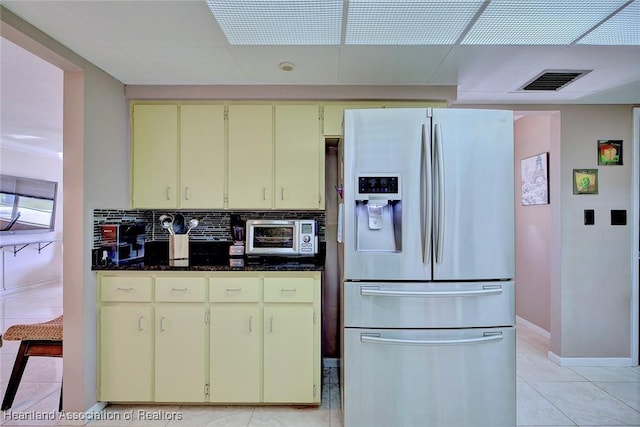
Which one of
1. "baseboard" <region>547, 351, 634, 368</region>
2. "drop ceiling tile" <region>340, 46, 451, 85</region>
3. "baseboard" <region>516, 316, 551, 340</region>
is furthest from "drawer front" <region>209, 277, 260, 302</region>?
"baseboard" <region>516, 316, 551, 340</region>

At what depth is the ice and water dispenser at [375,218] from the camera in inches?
75.6

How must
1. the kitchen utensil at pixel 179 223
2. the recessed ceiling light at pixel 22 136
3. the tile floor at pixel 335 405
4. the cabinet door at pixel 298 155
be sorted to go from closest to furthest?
the tile floor at pixel 335 405 → the cabinet door at pixel 298 155 → the kitchen utensil at pixel 179 223 → the recessed ceiling light at pixel 22 136

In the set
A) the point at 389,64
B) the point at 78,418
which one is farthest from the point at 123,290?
the point at 389,64

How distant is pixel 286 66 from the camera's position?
7.36ft

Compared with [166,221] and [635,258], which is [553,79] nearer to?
[635,258]

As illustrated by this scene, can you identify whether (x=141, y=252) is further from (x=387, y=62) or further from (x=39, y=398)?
(x=387, y=62)

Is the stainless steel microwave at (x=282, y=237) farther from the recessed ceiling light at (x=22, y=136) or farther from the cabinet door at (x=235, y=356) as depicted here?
the recessed ceiling light at (x=22, y=136)

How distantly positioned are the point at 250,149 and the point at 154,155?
2.46 ft

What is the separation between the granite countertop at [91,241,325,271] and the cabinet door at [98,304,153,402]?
11.0 inches

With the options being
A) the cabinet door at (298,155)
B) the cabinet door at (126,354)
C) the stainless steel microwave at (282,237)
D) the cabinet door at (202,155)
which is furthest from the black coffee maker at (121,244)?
the cabinet door at (298,155)

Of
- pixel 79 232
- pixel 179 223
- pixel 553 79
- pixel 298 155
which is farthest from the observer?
pixel 179 223

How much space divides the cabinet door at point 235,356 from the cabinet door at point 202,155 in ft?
2.92

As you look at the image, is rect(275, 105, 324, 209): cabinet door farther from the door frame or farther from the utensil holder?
the door frame

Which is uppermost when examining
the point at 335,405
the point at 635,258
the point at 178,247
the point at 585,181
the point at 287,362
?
the point at 585,181
